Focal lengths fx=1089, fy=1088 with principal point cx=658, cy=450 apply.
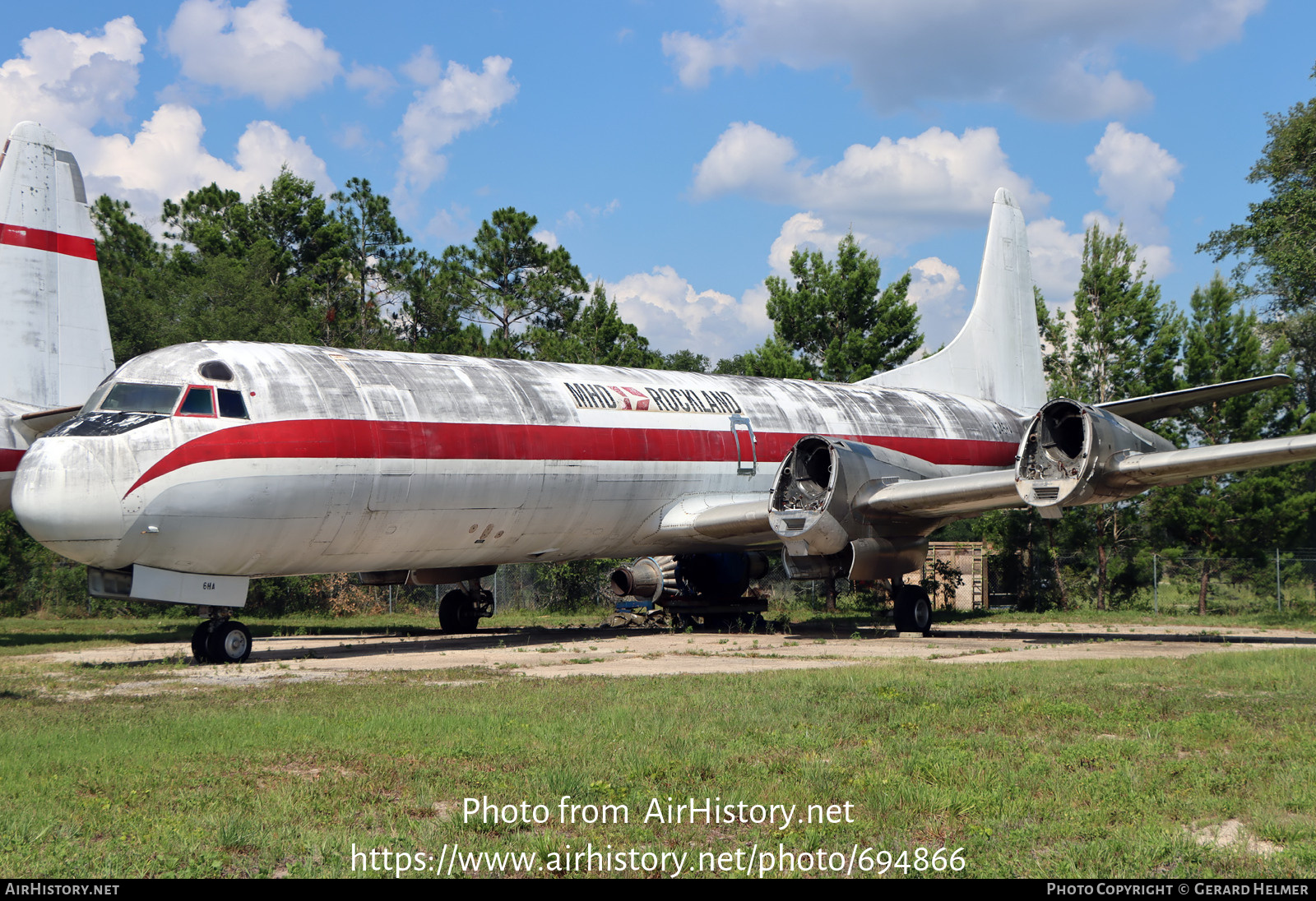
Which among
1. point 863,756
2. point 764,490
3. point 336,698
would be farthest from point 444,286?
point 863,756

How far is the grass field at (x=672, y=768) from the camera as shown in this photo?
18.6 feet

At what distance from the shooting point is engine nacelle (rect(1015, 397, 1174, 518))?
1620 cm

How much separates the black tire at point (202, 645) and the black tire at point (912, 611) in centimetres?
1187

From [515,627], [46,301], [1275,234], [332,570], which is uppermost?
[1275,234]

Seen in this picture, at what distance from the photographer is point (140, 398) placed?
47.7ft

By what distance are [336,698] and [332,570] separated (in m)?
5.91

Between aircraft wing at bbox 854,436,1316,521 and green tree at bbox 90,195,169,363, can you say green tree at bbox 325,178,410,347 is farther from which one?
aircraft wing at bbox 854,436,1316,521

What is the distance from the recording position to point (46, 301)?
19641 millimetres

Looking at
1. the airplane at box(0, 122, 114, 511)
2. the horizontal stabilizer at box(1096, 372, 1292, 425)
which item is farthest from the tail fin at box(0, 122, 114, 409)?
the horizontal stabilizer at box(1096, 372, 1292, 425)

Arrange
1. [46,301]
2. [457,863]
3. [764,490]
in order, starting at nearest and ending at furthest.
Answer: [457,863] < [46,301] < [764,490]

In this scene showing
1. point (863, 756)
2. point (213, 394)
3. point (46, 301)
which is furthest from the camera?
point (46, 301)

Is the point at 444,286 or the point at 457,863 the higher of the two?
the point at 444,286

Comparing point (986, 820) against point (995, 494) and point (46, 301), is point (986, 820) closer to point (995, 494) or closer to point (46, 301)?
point (995, 494)
